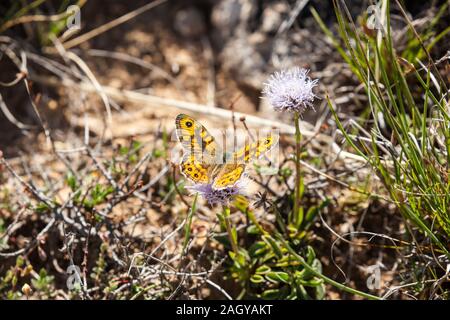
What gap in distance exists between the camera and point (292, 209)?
2371 mm

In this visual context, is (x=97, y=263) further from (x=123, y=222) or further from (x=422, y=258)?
(x=422, y=258)

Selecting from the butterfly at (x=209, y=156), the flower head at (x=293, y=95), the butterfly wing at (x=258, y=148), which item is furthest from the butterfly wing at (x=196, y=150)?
the flower head at (x=293, y=95)

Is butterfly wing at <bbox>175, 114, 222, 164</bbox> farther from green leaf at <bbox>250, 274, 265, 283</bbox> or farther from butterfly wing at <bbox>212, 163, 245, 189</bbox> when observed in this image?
green leaf at <bbox>250, 274, 265, 283</bbox>

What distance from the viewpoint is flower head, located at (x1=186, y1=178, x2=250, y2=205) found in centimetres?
183

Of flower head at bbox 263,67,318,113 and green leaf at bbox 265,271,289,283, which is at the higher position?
flower head at bbox 263,67,318,113

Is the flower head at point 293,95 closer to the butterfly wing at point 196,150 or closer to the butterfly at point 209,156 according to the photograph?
the butterfly at point 209,156

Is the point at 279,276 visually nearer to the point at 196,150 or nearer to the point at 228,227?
the point at 228,227

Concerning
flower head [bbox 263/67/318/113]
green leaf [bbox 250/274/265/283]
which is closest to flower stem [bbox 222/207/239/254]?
green leaf [bbox 250/274/265/283]

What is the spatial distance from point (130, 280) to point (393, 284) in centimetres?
103

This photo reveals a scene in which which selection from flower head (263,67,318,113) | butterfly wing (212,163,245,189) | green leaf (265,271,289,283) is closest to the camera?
butterfly wing (212,163,245,189)

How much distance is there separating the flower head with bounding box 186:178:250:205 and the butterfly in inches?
0.8

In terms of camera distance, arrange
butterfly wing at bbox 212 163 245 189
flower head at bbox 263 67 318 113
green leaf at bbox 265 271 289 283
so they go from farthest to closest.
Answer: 1. green leaf at bbox 265 271 289 283
2. flower head at bbox 263 67 318 113
3. butterfly wing at bbox 212 163 245 189

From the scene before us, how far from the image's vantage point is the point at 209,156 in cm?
196
